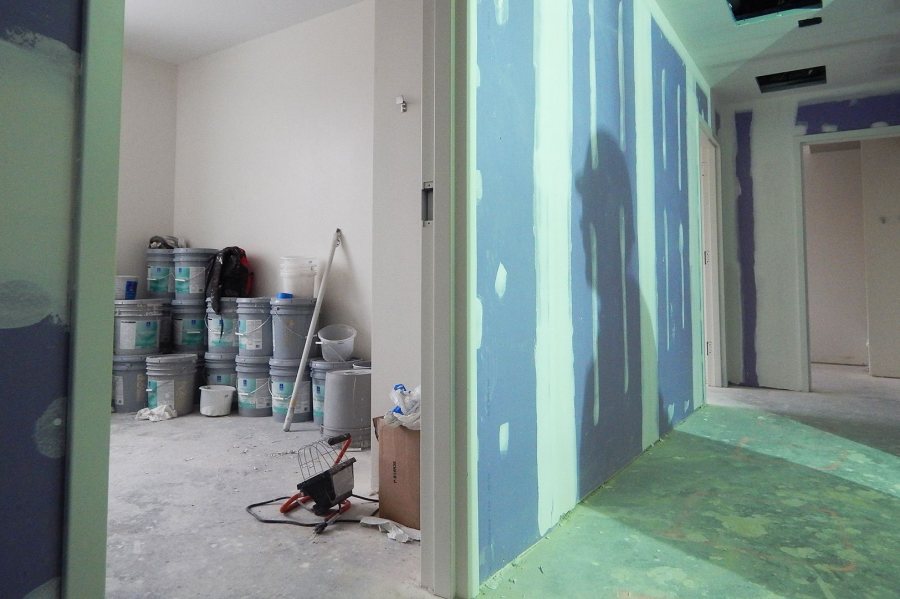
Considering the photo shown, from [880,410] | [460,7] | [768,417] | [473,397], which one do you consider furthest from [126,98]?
[880,410]

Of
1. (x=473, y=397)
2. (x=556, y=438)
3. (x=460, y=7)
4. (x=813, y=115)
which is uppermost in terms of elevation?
(x=813, y=115)

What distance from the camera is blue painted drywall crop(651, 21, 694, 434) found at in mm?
2959

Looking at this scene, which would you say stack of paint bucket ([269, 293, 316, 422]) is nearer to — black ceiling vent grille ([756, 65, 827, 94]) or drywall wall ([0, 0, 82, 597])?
drywall wall ([0, 0, 82, 597])

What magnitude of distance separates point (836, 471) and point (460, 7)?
2413mm

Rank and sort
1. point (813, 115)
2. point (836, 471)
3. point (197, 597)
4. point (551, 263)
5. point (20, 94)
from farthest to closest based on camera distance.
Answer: point (813, 115) < point (836, 471) < point (551, 263) < point (197, 597) < point (20, 94)

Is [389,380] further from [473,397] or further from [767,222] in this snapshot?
[767,222]

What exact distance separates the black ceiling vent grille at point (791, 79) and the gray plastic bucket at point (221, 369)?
463cm

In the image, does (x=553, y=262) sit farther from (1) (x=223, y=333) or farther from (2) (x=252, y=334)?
(1) (x=223, y=333)

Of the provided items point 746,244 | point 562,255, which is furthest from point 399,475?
point 746,244

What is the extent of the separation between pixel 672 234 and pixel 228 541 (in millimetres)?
2781

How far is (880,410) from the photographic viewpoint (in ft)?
12.0

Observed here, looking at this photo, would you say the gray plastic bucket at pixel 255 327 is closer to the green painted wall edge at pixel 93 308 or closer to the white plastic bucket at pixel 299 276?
the white plastic bucket at pixel 299 276

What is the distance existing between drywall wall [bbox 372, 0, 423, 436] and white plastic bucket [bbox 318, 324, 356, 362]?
1.33 m

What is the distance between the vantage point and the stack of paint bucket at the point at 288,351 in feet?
12.2
